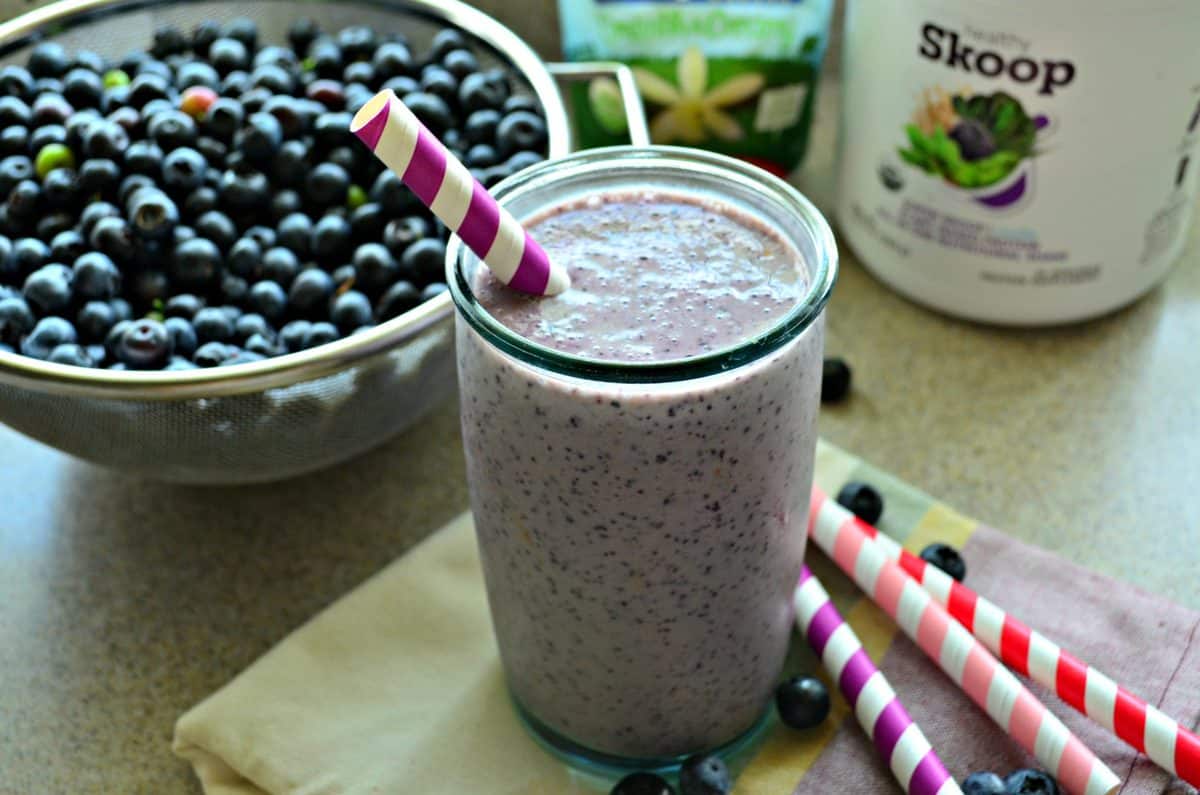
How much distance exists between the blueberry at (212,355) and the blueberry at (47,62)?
1.22 ft

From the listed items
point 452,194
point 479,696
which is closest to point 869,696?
point 479,696

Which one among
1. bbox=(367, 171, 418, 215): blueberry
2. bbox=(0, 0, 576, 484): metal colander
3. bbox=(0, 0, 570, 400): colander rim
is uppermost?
bbox=(367, 171, 418, 215): blueberry

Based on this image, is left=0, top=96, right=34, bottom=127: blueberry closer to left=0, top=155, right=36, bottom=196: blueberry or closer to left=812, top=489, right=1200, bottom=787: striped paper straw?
left=0, top=155, right=36, bottom=196: blueberry

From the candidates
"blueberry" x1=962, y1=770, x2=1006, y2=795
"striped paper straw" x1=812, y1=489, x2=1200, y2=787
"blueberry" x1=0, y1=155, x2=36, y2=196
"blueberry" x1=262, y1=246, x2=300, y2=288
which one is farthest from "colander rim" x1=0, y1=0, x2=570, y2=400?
"blueberry" x1=962, y1=770, x2=1006, y2=795

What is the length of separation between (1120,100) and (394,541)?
2.15 ft

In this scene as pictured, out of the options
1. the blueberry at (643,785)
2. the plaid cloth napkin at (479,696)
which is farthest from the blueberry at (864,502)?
the blueberry at (643,785)

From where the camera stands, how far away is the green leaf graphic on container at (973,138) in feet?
3.17

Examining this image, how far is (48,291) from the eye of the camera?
34.0 inches

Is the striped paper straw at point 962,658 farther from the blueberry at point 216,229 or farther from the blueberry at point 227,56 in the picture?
the blueberry at point 227,56

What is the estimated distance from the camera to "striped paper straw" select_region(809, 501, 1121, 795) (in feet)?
2.36

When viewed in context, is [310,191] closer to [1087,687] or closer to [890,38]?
[890,38]

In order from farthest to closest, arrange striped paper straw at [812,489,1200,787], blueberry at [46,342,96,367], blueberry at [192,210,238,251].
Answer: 1. blueberry at [192,210,238,251]
2. blueberry at [46,342,96,367]
3. striped paper straw at [812,489,1200,787]

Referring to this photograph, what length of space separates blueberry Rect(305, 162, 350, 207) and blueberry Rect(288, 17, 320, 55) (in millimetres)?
218

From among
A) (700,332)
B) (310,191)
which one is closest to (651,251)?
(700,332)
